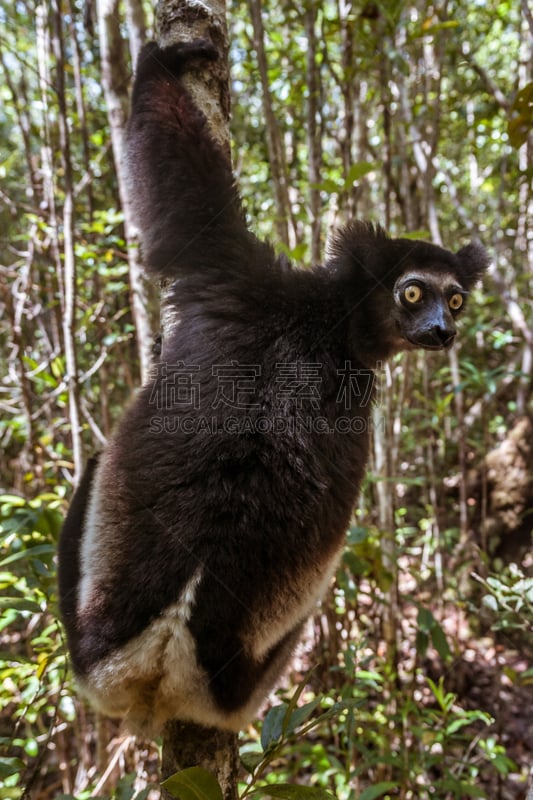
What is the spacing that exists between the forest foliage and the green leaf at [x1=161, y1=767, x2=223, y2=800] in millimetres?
267

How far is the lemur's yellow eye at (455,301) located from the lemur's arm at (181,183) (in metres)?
0.81

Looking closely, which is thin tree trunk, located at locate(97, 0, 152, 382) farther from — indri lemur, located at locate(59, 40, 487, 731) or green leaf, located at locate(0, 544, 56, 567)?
green leaf, located at locate(0, 544, 56, 567)

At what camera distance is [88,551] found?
181 centimetres

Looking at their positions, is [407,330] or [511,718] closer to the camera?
[407,330]

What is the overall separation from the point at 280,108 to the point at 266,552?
494 cm

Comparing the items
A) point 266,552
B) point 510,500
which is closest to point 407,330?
point 266,552

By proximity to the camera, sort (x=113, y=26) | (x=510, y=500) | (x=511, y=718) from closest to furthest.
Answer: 1. (x=113, y=26)
2. (x=511, y=718)
3. (x=510, y=500)

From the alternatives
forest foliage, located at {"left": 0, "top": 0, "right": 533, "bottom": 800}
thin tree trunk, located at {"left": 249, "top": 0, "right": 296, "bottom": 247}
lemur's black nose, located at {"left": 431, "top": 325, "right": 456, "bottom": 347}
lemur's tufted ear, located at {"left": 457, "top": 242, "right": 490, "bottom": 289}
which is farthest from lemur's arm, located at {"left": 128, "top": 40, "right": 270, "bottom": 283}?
thin tree trunk, located at {"left": 249, "top": 0, "right": 296, "bottom": 247}

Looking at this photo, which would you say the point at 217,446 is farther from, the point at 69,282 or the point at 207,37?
the point at 69,282

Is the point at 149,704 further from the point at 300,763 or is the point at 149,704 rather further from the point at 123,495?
the point at 300,763

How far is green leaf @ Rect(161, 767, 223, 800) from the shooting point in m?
1.33

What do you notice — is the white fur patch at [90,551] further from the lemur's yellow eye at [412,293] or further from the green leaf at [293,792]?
the lemur's yellow eye at [412,293]

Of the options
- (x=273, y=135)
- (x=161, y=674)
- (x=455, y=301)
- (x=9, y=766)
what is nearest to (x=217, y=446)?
(x=161, y=674)

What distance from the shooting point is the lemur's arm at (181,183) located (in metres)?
2.04
